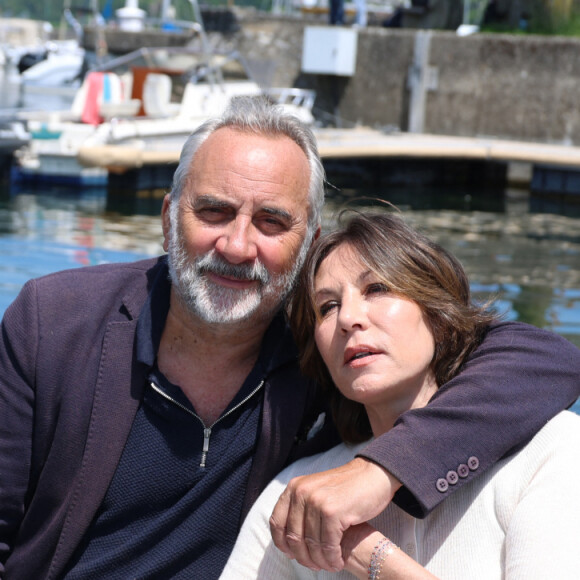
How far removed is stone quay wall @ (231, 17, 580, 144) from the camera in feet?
54.5

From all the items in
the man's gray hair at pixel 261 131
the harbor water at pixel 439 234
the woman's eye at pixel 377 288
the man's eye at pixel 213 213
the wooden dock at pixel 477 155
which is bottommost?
the harbor water at pixel 439 234

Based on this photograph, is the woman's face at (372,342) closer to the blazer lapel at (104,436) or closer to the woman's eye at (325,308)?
the woman's eye at (325,308)

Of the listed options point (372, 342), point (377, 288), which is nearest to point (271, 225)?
point (377, 288)

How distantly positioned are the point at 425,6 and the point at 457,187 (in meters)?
Result: 7.68

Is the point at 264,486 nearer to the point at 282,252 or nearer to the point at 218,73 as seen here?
the point at 282,252

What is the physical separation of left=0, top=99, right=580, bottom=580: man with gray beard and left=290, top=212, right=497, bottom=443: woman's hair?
8cm

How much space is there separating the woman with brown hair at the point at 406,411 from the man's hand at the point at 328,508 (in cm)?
4

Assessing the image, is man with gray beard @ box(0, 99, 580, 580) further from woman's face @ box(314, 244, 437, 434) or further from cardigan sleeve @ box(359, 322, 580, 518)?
woman's face @ box(314, 244, 437, 434)

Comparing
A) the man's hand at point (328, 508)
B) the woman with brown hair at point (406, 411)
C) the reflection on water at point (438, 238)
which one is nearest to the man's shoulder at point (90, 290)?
the woman with brown hair at point (406, 411)

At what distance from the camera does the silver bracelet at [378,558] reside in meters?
1.69

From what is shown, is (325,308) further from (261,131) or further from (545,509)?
(545,509)

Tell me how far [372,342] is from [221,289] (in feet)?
1.41

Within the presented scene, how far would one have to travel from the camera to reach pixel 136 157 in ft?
37.2

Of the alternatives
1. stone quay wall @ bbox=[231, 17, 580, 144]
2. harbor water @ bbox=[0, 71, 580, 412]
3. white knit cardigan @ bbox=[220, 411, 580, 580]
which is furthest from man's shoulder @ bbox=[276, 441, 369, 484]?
stone quay wall @ bbox=[231, 17, 580, 144]
